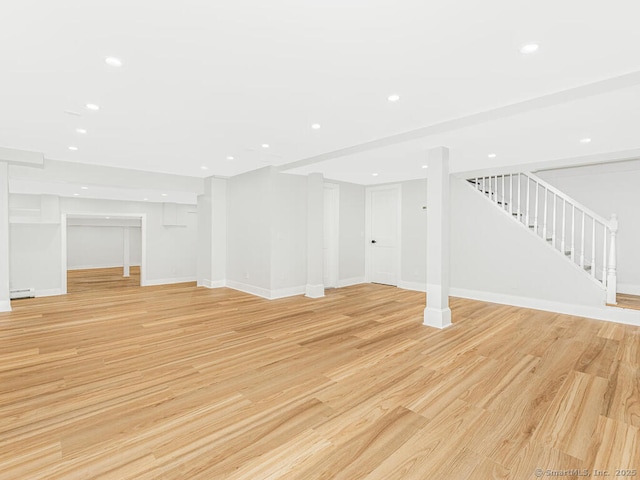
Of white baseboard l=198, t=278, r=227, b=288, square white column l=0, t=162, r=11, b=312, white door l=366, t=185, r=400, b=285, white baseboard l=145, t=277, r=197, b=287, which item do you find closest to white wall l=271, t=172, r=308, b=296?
white baseboard l=198, t=278, r=227, b=288

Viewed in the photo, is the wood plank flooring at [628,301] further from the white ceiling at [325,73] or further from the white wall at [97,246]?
the white wall at [97,246]

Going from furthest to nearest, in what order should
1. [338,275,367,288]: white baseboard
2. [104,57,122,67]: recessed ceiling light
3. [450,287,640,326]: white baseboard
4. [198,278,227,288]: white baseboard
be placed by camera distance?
1. [338,275,367,288]: white baseboard
2. [198,278,227,288]: white baseboard
3. [450,287,640,326]: white baseboard
4. [104,57,122,67]: recessed ceiling light

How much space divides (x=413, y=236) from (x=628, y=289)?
3.83m

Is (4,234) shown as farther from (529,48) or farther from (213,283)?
(529,48)

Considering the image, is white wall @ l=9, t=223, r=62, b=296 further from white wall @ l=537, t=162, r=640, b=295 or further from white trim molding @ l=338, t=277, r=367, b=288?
white wall @ l=537, t=162, r=640, b=295

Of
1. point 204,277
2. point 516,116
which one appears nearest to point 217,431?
point 516,116

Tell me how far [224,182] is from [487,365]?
20.5ft

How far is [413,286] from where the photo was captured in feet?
22.0

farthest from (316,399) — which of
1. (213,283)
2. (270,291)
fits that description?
(213,283)

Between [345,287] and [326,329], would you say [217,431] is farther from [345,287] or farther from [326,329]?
[345,287]

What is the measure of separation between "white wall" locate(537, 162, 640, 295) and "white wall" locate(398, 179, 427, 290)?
115 inches

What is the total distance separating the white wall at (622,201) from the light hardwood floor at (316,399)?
208cm

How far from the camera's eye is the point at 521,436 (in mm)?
1876

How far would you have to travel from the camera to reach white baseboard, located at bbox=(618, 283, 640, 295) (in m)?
5.34
